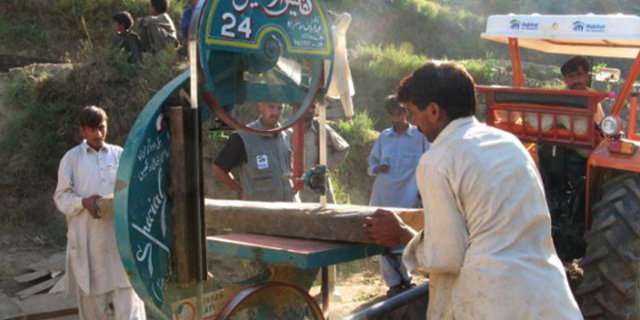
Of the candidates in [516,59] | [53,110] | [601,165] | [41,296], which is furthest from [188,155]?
[53,110]

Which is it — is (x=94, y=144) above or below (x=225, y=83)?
below

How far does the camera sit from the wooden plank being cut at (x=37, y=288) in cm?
605

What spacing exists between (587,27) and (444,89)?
286 centimetres

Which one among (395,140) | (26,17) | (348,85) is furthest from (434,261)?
(26,17)

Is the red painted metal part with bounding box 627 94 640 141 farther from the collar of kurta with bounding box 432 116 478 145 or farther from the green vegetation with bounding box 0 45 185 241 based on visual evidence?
the green vegetation with bounding box 0 45 185 241

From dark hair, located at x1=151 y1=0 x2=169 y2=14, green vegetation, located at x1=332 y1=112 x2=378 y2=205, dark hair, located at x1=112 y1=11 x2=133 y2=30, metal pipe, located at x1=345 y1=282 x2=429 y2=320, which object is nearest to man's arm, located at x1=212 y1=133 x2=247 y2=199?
metal pipe, located at x1=345 y1=282 x2=429 y2=320

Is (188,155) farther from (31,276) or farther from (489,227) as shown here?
(31,276)

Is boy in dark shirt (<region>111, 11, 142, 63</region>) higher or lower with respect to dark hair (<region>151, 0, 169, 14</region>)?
lower

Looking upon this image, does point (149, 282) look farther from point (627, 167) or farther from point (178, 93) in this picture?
point (627, 167)

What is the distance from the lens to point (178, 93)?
2.69 metres

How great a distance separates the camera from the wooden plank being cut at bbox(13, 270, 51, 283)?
6318 millimetres

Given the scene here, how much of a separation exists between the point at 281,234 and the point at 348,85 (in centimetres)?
85

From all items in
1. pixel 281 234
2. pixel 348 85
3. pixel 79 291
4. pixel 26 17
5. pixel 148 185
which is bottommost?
pixel 79 291

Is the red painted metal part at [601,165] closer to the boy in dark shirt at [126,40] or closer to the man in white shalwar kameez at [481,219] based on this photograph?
the man in white shalwar kameez at [481,219]
